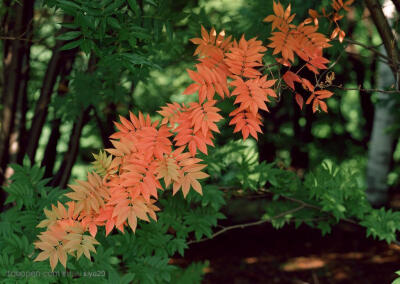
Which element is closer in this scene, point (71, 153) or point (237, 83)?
point (237, 83)

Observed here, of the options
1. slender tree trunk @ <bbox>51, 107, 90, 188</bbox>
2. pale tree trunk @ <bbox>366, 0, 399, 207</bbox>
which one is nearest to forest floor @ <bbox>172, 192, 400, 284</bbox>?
pale tree trunk @ <bbox>366, 0, 399, 207</bbox>

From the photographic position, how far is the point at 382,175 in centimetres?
505

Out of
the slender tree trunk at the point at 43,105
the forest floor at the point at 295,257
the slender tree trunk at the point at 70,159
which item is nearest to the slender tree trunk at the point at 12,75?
the slender tree trunk at the point at 43,105

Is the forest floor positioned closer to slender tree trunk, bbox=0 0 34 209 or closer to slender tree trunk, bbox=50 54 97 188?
slender tree trunk, bbox=50 54 97 188

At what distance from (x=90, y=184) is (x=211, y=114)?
0.56m

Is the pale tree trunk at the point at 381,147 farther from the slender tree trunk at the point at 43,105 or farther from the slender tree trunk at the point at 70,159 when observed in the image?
the slender tree trunk at the point at 43,105

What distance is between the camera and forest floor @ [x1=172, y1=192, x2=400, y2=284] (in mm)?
4094

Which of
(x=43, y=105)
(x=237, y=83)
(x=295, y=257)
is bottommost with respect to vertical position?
(x=295, y=257)

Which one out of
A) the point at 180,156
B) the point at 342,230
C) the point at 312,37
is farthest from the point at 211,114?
the point at 342,230

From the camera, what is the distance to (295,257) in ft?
14.8

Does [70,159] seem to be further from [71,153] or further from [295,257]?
[295,257]

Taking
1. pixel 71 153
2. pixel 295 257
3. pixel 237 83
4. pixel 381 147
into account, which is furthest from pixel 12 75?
pixel 381 147

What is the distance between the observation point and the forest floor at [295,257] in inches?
161

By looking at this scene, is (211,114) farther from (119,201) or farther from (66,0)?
(66,0)
